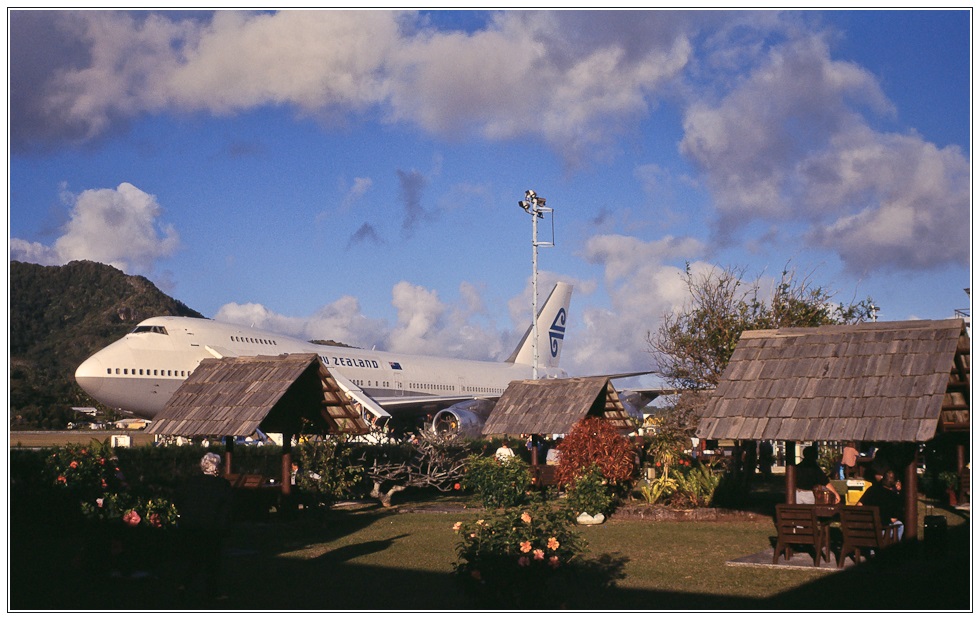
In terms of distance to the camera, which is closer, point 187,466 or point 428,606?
point 428,606

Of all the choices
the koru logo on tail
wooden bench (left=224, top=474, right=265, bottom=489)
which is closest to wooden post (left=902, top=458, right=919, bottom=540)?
wooden bench (left=224, top=474, right=265, bottom=489)

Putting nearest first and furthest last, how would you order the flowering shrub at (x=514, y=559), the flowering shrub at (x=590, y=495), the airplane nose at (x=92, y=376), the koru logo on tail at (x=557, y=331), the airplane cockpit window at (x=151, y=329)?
1. the flowering shrub at (x=514, y=559)
2. the flowering shrub at (x=590, y=495)
3. the airplane nose at (x=92, y=376)
4. the airplane cockpit window at (x=151, y=329)
5. the koru logo on tail at (x=557, y=331)

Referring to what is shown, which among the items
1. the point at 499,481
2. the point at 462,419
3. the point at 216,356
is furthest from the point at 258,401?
the point at 462,419

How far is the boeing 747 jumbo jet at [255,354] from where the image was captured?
34.3m

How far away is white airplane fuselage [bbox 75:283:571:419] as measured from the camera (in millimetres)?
34281

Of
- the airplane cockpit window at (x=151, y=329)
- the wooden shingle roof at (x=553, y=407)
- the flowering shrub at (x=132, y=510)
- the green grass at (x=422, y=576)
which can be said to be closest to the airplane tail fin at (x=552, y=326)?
the airplane cockpit window at (x=151, y=329)

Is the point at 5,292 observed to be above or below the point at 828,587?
above

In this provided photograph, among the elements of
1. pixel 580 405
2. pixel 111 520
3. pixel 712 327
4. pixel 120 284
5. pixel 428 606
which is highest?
pixel 120 284

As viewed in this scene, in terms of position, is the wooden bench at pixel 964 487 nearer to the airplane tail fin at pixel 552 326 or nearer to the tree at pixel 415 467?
the tree at pixel 415 467

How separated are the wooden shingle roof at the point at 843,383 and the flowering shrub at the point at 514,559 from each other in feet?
17.3

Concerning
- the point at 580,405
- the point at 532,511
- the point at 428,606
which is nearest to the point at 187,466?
the point at 580,405

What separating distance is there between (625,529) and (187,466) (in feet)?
30.8

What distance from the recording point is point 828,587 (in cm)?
961

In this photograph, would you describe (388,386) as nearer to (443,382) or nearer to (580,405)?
(443,382)
